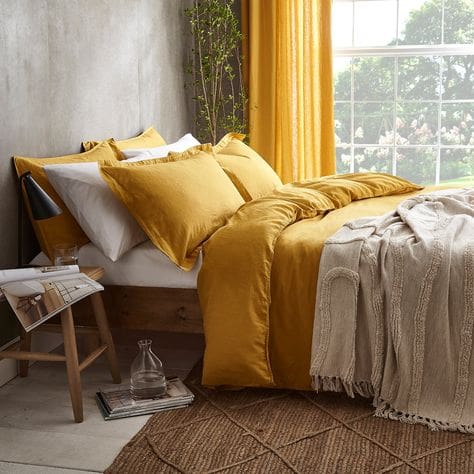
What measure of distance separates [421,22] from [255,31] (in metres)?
1.30

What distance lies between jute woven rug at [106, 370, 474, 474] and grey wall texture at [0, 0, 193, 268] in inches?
44.3

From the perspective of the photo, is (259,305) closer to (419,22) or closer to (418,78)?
(418,78)

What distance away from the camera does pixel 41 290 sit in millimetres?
2793

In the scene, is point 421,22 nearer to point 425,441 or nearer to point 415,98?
point 415,98

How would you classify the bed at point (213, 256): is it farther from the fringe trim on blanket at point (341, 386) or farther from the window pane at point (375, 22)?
the window pane at point (375, 22)

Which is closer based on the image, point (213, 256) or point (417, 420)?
point (417, 420)

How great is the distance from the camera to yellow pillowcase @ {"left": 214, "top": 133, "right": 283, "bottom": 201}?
4066 millimetres

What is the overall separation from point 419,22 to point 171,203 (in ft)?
11.8

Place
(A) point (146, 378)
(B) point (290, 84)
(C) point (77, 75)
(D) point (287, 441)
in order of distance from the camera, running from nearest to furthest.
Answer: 1. (D) point (287, 441)
2. (A) point (146, 378)
3. (C) point (77, 75)
4. (B) point (290, 84)

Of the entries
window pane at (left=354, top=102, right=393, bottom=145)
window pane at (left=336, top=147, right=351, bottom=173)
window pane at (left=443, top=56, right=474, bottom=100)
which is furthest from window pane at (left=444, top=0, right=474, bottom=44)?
window pane at (left=336, top=147, right=351, bottom=173)

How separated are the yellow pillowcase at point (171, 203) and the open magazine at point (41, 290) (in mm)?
412

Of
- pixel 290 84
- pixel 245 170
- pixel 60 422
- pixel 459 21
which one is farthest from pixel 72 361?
pixel 459 21

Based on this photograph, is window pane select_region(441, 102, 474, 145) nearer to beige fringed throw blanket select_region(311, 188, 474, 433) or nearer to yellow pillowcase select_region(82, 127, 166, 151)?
yellow pillowcase select_region(82, 127, 166, 151)

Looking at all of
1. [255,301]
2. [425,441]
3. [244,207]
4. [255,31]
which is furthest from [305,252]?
[255,31]
